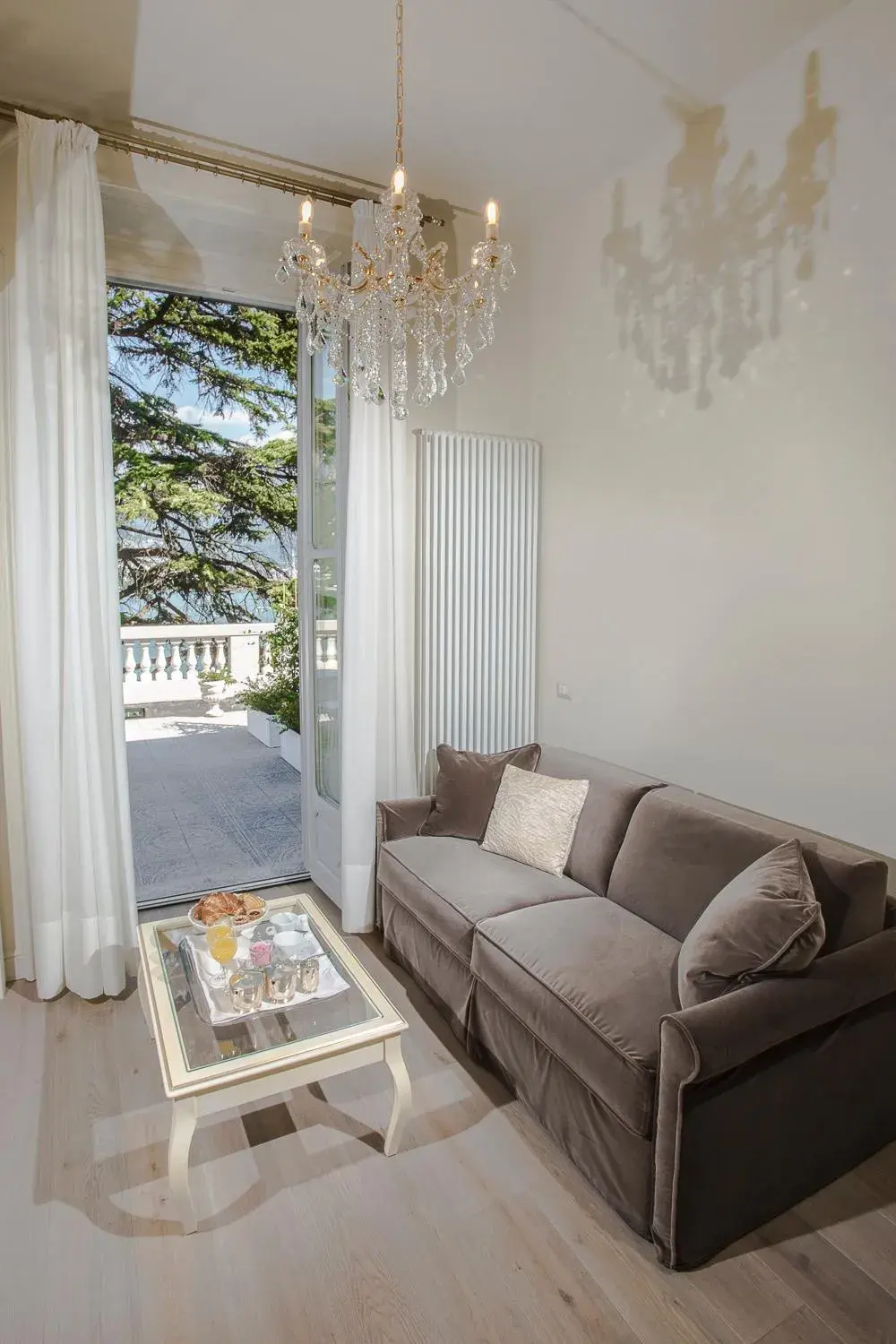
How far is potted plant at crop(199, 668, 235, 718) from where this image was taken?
301 inches

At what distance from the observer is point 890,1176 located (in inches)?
80.0

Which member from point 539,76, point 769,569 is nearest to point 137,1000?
point 769,569

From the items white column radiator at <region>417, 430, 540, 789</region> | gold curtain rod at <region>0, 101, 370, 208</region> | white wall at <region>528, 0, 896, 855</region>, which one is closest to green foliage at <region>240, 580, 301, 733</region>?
white column radiator at <region>417, 430, 540, 789</region>

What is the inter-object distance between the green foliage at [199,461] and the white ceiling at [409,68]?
404cm

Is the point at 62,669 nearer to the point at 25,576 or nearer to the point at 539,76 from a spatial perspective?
the point at 25,576

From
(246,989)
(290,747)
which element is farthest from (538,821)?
(290,747)

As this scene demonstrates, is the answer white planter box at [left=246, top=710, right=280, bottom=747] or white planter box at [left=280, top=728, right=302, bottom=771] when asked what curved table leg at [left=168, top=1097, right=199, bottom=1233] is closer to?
white planter box at [left=280, top=728, right=302, bottom=771]

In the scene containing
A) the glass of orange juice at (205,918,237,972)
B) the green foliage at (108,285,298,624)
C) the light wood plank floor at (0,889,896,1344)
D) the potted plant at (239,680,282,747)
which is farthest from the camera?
the green foliage at (108,285,298,624)

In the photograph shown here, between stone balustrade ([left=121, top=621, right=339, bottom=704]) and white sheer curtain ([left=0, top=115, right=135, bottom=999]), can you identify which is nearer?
white sheer curtain ([left=0, top=115, right=135, bottom=999])

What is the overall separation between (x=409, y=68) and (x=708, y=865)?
277 centimetres

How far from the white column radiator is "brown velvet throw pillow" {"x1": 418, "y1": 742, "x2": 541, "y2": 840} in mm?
293

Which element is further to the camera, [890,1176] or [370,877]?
[370,877]

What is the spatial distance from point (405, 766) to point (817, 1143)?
2.09 metres

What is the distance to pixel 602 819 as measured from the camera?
2.88m
